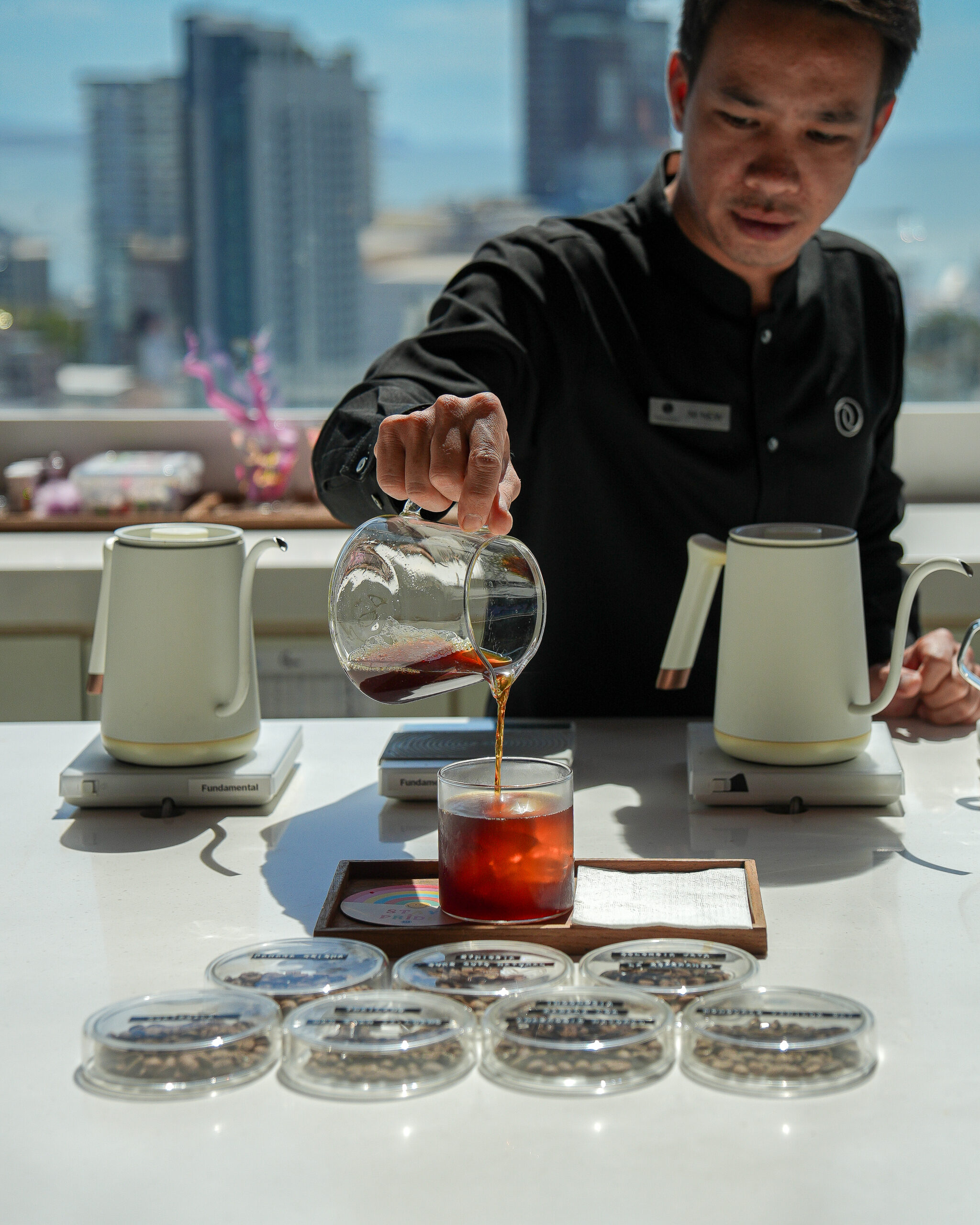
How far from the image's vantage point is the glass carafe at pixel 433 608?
3.09ft

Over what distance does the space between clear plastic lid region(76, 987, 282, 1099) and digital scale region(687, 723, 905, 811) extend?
0.54 meters

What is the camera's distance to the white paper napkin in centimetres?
88

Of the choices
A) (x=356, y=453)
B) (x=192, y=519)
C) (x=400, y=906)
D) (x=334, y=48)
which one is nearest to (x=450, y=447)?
(x=356, y=453)

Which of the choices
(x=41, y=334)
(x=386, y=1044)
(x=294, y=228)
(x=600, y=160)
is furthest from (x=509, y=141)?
(x=386, y=1044)

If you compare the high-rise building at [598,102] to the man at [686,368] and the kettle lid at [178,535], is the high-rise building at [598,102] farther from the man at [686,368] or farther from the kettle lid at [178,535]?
the kettle lid at [178,535]

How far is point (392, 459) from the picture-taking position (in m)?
1.06

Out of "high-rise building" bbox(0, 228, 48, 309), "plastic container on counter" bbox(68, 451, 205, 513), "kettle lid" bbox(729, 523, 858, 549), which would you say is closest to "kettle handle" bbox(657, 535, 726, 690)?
"kettle lid" bbox(729, 523, 858, 549)

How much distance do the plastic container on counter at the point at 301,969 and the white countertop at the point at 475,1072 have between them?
0.12ft

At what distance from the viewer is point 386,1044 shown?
0.70 meters

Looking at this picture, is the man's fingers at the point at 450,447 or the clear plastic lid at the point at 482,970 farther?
the man's fingers at the point at 450,447

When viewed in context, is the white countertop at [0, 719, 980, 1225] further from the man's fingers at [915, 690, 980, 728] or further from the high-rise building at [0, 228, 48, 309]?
the high-rise building at [0, 228, 48, 309]

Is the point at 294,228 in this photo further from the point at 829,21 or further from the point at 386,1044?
the point at 386,1044

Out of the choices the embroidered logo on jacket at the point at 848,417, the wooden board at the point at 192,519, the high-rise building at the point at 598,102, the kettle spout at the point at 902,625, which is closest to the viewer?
the kettle spout at the point at 902,625

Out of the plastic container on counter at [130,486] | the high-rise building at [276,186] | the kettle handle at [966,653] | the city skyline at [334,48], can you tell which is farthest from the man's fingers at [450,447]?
the city skyline at [334,48]
